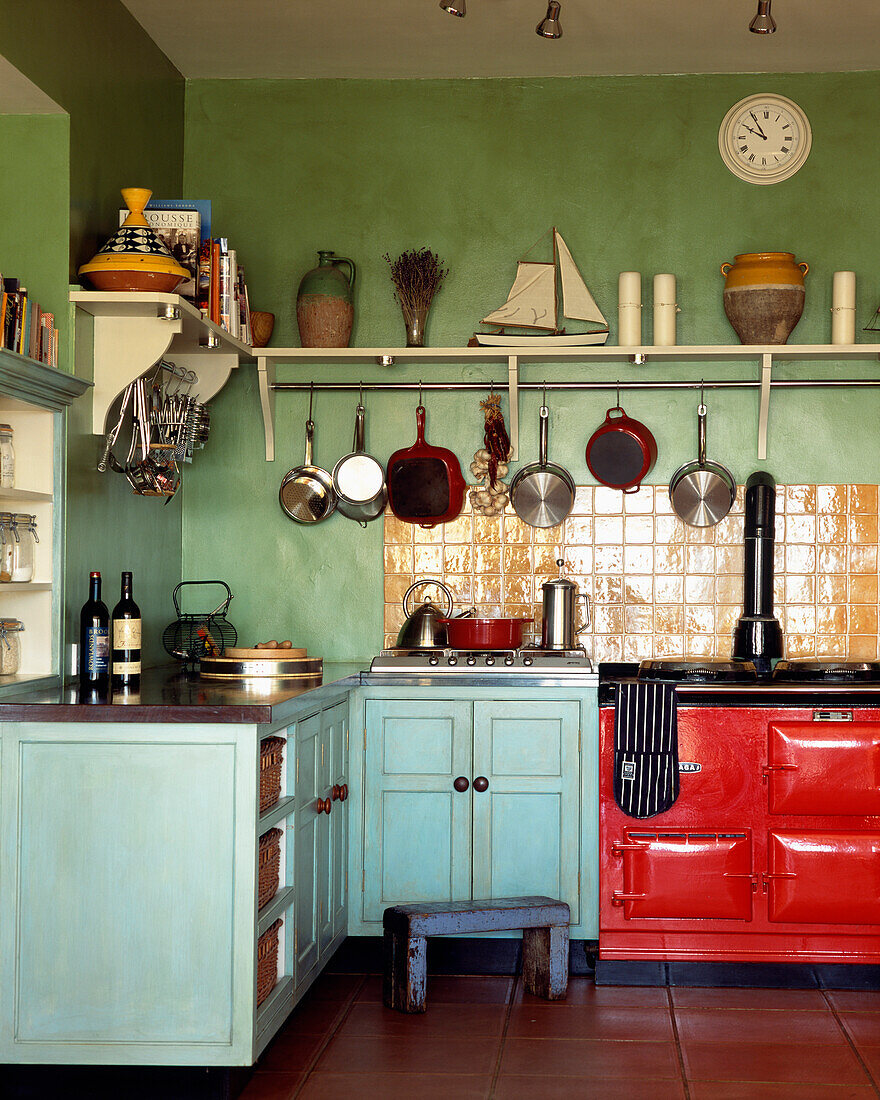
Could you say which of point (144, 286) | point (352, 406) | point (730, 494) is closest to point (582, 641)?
point (730, 494)

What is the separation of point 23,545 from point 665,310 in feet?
7.13

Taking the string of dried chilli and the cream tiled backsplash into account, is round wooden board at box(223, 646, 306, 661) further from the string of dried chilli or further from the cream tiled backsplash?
the string of dried chilli

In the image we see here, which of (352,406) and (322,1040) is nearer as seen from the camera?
(322,1040)

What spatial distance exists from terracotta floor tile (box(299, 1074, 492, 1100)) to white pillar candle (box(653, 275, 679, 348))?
2.34 m

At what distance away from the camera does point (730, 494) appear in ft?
13.3

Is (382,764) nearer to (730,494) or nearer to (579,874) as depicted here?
(579,874)

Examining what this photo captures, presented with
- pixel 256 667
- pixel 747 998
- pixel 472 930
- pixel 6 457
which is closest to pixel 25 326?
pixel 6 457

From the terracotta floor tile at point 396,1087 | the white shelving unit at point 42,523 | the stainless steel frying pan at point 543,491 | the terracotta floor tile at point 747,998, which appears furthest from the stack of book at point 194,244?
the terracotta floor tile at point 747,998

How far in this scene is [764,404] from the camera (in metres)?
3.98

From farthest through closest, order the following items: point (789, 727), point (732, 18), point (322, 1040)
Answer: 1. point (732, 18)
2. point (789, 727)
3. point (322, 1040)

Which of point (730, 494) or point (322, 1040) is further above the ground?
point (730, 494)

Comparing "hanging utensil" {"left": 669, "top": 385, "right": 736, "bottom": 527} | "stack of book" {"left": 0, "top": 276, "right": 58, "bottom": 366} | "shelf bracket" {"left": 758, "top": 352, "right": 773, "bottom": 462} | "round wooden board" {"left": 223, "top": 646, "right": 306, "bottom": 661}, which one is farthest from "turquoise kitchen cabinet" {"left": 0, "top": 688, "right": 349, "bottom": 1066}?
"shelf bracket" {"left": 758, "top": 352, "right": 773, "bottom": 462}

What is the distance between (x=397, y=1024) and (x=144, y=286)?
1.99 metres

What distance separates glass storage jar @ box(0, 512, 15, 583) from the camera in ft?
9.29
